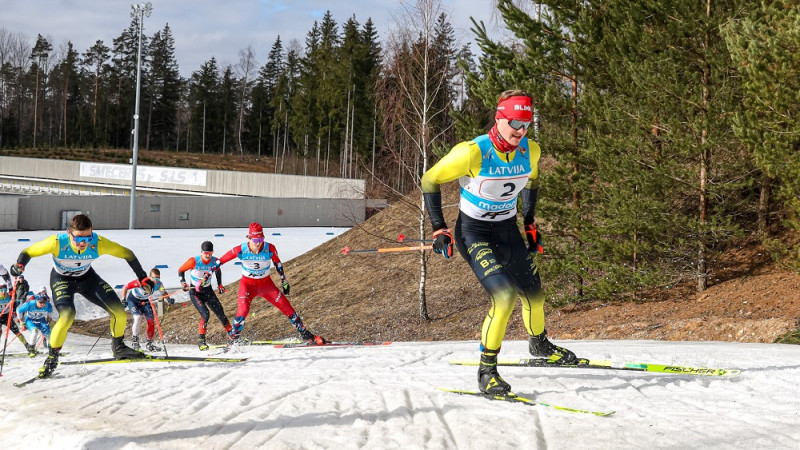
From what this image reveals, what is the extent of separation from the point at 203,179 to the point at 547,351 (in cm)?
4715

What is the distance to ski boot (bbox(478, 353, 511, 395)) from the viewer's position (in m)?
5.77

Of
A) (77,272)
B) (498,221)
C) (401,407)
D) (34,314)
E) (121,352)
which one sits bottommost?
(34,314)

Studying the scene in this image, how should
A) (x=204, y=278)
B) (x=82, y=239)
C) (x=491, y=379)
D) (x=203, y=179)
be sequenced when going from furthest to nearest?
(x=203, y=179) < (x=204, y=278) < (x=82, y=239) < (x=491, y=379)

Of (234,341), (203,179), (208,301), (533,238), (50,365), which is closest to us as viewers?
(533,238)

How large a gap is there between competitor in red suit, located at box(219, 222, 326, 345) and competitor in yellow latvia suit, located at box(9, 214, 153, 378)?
314 centimetres

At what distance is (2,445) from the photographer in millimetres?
5535

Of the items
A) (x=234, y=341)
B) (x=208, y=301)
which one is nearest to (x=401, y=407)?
(x=234, y=341)

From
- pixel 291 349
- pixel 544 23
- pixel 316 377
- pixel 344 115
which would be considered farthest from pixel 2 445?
pixel 344 115

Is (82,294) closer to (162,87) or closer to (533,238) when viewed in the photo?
(533,238)

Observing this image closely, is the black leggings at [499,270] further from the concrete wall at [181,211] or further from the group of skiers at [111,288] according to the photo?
the concrete wall at [181,211]

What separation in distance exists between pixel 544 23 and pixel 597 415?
11445 millimetres

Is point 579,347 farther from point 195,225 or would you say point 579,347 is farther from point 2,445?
point 195,225

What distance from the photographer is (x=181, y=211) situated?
40.1 metres

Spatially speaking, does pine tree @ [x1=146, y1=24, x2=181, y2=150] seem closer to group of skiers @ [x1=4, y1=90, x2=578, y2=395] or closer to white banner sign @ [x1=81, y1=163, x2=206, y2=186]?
white banner sign @ [x1=81, y1=163, x2=206, y2=186]
